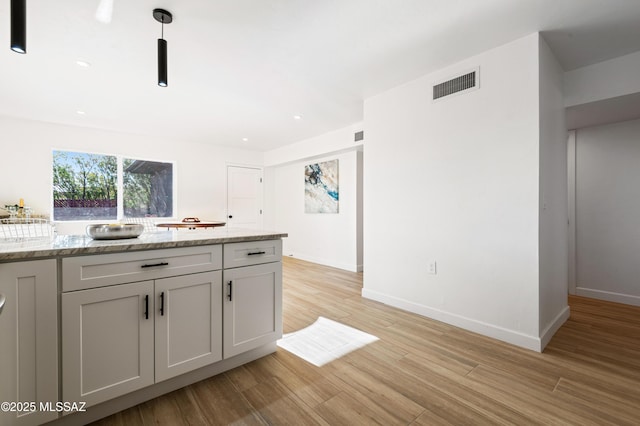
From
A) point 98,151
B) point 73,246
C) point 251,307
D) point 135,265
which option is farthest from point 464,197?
point 98,151

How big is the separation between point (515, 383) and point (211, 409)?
1890mm

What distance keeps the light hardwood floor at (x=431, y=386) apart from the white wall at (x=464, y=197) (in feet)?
1.20

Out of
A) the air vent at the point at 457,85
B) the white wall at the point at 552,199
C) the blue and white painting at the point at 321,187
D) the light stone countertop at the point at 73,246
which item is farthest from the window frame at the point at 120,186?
the white wall at the point at 552,199

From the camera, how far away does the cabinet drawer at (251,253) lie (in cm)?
199

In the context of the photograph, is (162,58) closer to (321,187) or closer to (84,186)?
(321,187)

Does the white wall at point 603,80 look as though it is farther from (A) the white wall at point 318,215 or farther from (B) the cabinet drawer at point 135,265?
(B) the cabinet drawer at point 135,265

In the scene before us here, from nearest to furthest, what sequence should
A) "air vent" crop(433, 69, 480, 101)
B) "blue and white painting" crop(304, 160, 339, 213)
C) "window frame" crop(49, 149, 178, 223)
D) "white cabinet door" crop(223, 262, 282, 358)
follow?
"white cabinet door" crop(223, 262, 282, 358) < "air vent" crop(433, 69, 480, 101) < "window frame" crop(49, 149, 178, 223) < "blue and white painting" crop(304, 160, 339, 213)

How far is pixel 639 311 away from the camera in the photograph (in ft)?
10.5

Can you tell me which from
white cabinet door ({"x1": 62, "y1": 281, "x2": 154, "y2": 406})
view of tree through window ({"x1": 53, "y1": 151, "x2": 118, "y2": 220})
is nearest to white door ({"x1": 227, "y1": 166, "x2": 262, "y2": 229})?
view of tree through window ({"x1": 53, "y1": 151, "x2": 118, "y2": 220})

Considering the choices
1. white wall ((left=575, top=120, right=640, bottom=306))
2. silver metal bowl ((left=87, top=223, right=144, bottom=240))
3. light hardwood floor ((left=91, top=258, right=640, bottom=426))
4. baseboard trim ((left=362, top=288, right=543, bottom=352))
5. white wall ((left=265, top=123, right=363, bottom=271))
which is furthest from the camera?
white wall ((left=265, top=123, right=363, bottom=271))

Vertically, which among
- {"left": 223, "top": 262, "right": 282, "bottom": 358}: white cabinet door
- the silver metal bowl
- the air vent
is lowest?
{"left": 223, "top": 262, "right": 282, "bottom": 358}: white cabinet door

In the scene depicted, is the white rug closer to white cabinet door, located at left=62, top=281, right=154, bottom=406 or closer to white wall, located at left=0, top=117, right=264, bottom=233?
white cabinet door, located at left=62, top=281, right=154, bottom=406

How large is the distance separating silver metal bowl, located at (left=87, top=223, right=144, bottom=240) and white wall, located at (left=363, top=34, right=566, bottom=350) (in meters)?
2.58

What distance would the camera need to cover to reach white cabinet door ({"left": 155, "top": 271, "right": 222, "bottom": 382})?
1.69 metres
